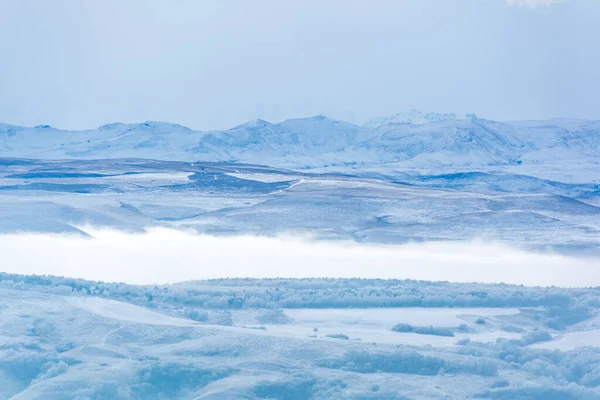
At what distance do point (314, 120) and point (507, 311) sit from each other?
56.8m

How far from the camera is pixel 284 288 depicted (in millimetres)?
14008

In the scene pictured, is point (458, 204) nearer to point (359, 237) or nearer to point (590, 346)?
point (359, 237)

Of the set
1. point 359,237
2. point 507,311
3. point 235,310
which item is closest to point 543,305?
point 507,311

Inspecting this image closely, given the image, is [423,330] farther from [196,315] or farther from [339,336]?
[196,315]

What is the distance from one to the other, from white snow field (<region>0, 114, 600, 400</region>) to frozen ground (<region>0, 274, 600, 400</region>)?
0.08 feet

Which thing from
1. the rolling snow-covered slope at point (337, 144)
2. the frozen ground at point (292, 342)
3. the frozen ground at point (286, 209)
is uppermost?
the rolling snow-covered slope at point (337, 144)

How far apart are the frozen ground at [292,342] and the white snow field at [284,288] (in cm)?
2

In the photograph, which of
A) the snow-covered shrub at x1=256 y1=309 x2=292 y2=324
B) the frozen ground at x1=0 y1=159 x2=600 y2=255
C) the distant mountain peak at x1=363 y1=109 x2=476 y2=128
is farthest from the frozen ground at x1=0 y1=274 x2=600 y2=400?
the distant mountain peak at x1=363 y1=109 x2=476 y2=128

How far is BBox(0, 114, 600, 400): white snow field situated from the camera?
31.1 feet

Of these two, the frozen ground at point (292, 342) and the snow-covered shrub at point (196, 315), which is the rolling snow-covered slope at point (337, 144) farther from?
the snow-covered shrub at point (196, 315)

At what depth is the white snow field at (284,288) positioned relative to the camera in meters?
9.49

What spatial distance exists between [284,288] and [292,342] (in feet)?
12.2

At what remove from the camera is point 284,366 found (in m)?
9.66

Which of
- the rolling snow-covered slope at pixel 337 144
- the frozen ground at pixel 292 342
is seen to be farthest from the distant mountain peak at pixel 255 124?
the frozen ground at pixel 292 342
